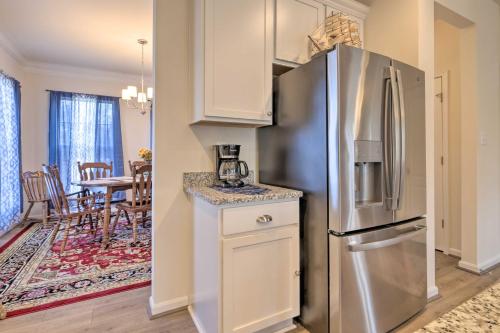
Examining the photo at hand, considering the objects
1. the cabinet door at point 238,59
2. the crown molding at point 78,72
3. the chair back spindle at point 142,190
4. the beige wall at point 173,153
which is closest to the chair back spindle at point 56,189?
the chair back spindle at point 142,190

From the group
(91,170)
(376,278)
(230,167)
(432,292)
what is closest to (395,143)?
(376,278)

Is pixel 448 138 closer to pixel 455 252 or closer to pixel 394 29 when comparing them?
pixel 455 252

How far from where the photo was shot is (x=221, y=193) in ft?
4.97

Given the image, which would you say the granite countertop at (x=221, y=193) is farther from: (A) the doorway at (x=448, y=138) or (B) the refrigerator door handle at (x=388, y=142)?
(A) the doorway at (x=448, y=138)

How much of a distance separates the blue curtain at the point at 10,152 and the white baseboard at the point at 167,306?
3.24 m

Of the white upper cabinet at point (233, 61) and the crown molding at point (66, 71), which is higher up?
the crown molding at point (66, 71)

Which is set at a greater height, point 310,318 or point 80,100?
point 80,100

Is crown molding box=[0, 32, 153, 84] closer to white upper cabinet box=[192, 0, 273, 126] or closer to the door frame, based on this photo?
white upper cabinet box=[192, 0, 273, 126]

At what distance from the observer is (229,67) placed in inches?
64.5

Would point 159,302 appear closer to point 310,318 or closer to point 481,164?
point 310,318

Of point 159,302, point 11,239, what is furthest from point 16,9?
point 159,302

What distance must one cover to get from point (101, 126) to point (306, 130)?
4902 mm

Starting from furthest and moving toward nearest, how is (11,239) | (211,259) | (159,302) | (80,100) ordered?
(80,100), (11,239), (159,302), (211,259)

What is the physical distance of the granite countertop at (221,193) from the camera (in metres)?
1.36
